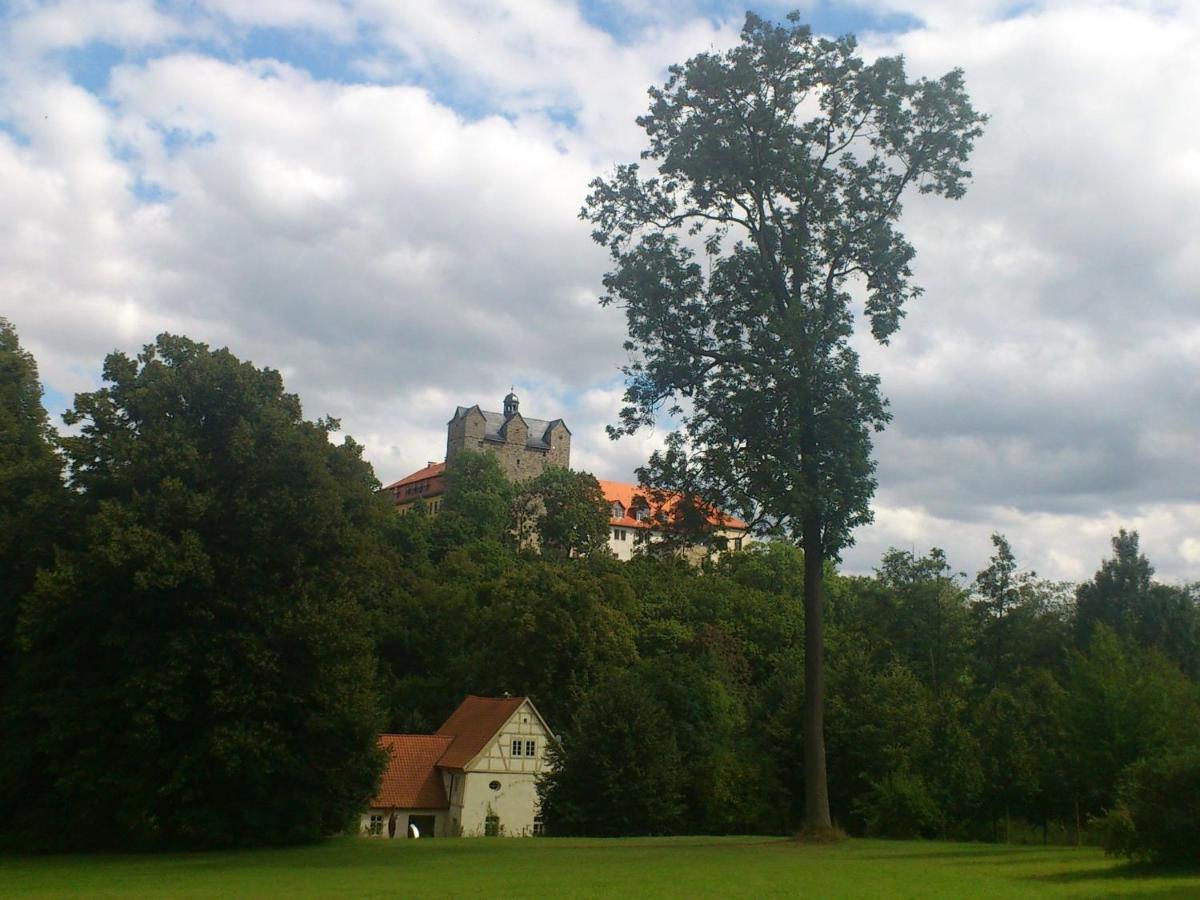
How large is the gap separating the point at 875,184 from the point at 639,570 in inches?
1982

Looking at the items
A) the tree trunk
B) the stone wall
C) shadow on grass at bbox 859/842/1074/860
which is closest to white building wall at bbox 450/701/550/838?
the tree trunk

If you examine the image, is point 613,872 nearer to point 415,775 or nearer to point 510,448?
point 415,775

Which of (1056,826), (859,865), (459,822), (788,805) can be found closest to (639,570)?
(459,822)

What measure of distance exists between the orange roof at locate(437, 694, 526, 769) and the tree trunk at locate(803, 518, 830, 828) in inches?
1190

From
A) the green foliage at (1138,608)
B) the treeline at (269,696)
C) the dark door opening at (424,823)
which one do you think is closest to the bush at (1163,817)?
the treeline at (269,696)

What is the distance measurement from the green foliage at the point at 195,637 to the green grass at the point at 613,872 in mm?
1395

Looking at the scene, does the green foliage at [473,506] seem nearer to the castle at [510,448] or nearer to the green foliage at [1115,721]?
the castle at [510,448]

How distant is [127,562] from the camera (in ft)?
77.9

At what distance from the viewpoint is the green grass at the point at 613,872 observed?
14.0 m

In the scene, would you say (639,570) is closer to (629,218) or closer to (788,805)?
(788,805)

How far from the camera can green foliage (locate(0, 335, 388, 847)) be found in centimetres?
2389

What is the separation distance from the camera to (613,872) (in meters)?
17.2

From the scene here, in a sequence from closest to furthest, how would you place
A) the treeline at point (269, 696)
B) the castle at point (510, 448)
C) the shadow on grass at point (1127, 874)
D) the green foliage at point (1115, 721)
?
the shadow on grass at point (1127, 874) → the green foliage at point (1115, 721) → the treeline at point (269, 696) → the castle at point (510, 448)

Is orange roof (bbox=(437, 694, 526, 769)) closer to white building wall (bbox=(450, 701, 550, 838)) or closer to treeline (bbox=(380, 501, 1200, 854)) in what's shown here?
white building wall (bbox=(450, 701, 550, 838))
